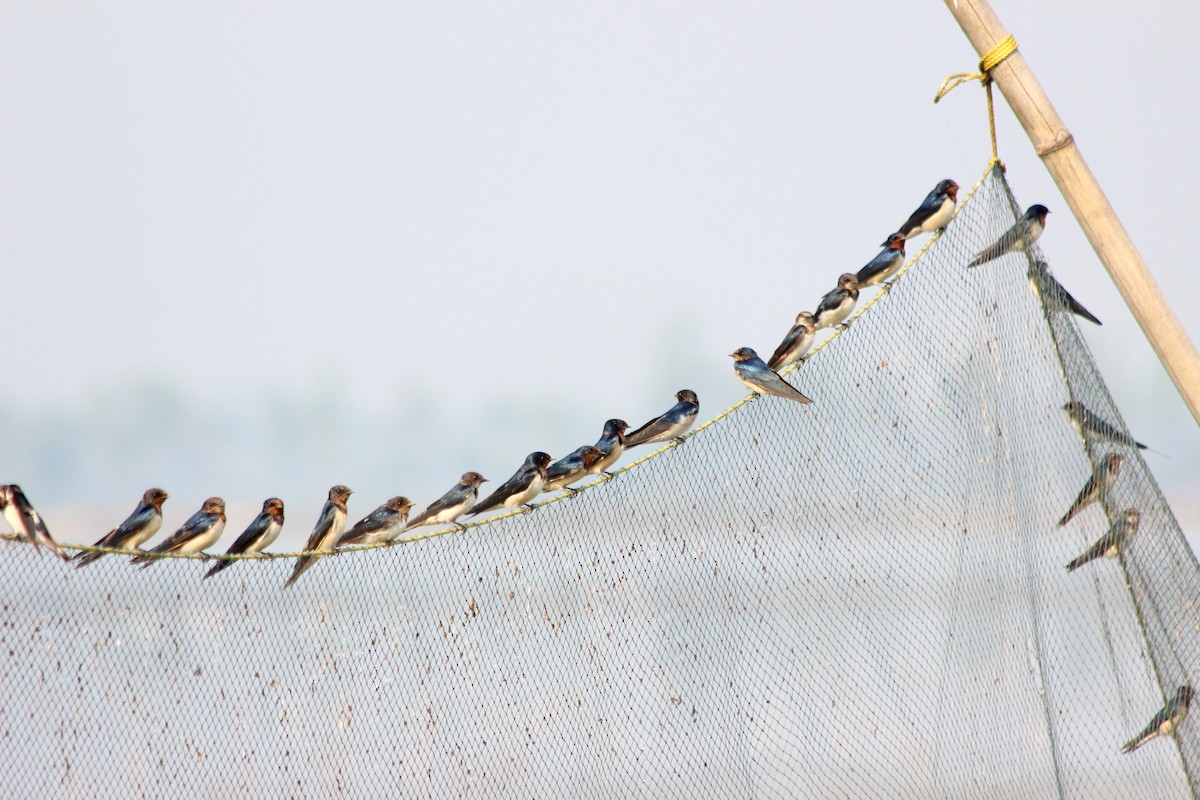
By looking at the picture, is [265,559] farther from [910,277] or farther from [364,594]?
[910,277]

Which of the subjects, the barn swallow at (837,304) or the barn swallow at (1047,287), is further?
the barn swallow at (837,304)

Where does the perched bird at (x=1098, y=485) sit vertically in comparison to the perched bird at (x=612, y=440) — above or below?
below

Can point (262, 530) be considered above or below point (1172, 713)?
above

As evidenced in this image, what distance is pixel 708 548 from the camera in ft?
26.5

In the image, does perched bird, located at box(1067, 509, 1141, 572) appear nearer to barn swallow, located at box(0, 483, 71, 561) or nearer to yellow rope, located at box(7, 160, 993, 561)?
yellow rope, located at box(7, 160, 993, 561)

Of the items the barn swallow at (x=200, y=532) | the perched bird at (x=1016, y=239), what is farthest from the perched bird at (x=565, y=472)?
the perched bird at (x=1016, y=239)

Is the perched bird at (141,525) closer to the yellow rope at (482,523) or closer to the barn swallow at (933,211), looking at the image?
the yellow rope at (482,523)

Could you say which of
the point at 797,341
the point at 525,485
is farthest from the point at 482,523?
the point at 797,341

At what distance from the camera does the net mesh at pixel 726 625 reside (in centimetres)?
769

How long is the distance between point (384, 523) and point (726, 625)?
229cm

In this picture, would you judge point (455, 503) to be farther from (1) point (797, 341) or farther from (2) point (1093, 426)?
(2) point (1093, 426)

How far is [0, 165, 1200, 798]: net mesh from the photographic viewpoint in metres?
7.69

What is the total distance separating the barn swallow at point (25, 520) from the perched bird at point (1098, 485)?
17.9 ft

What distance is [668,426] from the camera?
944cm
